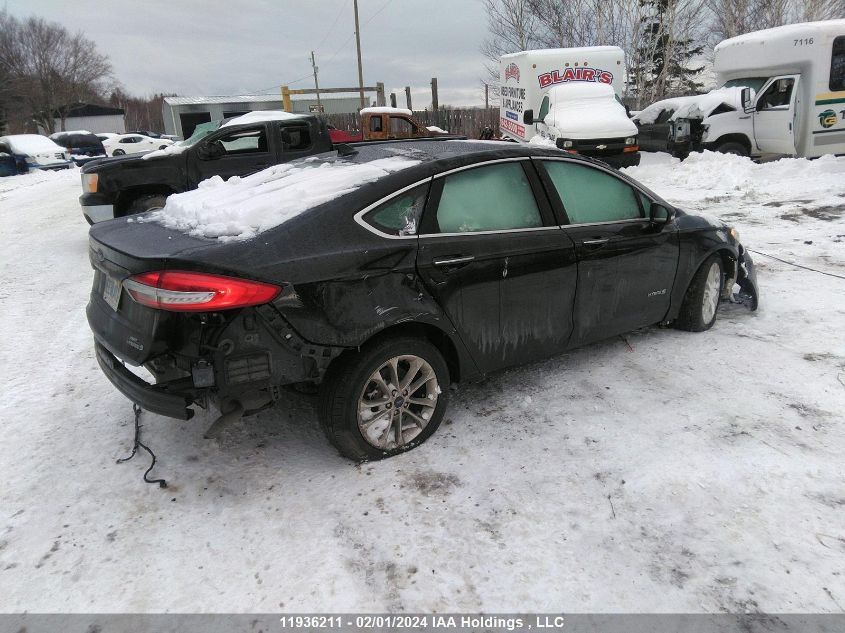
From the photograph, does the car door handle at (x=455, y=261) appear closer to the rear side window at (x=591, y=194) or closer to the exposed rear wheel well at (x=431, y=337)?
the exposed rear wheel well at (x=431, y=337)

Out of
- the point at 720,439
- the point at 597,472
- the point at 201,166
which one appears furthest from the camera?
the point at 201,166

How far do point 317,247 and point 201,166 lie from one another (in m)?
5.94

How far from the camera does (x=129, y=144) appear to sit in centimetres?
3262

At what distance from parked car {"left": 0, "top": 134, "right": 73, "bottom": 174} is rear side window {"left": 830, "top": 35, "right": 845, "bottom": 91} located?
2488 centimetres

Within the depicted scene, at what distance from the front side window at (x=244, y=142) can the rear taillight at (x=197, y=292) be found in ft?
20.2

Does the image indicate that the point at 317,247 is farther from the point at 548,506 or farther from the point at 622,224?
the point at 622,224

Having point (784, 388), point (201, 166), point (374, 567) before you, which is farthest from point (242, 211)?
point (201, 166)

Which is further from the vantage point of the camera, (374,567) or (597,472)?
(597,472)

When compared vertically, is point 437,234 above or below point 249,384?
above

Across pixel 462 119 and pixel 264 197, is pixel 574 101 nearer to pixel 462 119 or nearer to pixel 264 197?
pixel 264 197

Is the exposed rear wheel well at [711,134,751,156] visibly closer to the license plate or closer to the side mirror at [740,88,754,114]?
the side mirror at [740,88,754,114]

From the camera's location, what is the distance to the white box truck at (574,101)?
13742mm

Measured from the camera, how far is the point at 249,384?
2652 mm

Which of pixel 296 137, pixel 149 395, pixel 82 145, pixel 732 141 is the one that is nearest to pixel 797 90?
pixel 732 141
